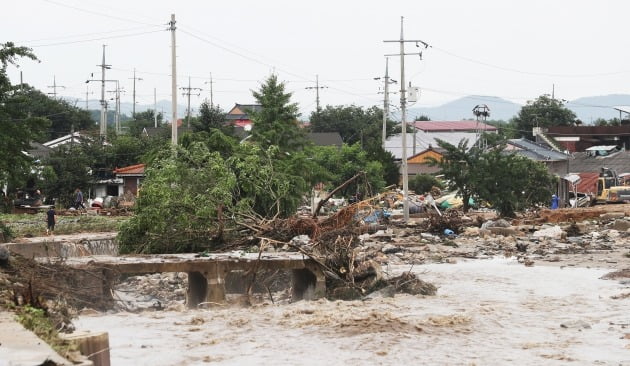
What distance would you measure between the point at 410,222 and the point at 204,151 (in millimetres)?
13722

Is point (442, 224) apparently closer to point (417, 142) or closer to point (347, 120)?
point (417, 142)

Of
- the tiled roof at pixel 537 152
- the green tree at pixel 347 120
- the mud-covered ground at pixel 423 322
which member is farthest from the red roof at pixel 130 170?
the green tree at pixel 347 120

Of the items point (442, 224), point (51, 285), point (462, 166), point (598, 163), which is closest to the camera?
point (51, 285)

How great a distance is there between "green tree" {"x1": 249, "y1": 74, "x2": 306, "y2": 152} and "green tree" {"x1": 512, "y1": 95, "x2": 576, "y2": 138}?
2352 inches

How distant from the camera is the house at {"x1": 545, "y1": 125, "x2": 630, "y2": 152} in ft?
285

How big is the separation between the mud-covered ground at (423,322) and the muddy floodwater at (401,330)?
18 mm

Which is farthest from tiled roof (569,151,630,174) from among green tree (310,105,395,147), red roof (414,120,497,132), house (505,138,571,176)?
red roof (414,120,497,132)

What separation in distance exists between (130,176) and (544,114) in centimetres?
6202

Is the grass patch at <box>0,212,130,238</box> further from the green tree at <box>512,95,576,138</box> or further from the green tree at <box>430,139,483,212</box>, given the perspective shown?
the green tree at <box>512,95,576,138</box>

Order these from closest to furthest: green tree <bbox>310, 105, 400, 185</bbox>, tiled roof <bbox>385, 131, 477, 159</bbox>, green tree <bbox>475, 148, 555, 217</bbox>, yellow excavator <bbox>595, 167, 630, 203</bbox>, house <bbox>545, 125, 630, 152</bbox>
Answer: green tree <bbox>475, 148, 555, 217</bbox>
yellow excavator <bbox>595, 167, 630, 203</bbox>
tiled roof <bbox>385, 131, 477, 159</bbox>
house <bbox>545, 125, 630, 152</bbox>
green tree <bbox>310, 105, 400, 185</bbox>

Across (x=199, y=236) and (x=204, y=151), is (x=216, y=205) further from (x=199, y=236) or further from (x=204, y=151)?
(x=204, y=151)

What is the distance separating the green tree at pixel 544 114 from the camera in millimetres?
102625

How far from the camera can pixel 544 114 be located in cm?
10488

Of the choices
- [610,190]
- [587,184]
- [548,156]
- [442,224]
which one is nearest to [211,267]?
[442,224]
